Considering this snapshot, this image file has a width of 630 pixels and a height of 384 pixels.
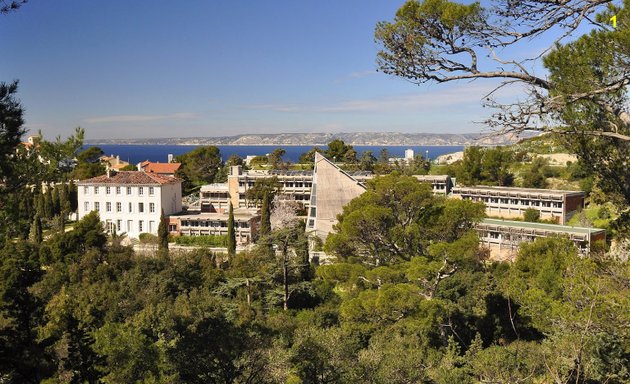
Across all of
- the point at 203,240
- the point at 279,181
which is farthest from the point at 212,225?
the point at 279,181

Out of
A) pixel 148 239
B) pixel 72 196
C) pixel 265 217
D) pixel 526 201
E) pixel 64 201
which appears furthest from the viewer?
pixel 72 196

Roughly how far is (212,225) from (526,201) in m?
20.3

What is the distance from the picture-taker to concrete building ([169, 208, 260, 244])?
102 feet

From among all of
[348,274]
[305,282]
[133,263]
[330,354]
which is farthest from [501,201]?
[330,354]

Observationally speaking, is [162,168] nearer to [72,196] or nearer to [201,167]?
[201,167]

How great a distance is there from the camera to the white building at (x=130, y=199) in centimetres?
3238

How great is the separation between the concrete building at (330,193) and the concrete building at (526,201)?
8441 millimetres

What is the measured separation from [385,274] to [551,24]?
33.8 feet

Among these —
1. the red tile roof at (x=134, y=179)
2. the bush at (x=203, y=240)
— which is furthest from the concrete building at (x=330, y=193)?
the red tile roof at (x=134, y=179)

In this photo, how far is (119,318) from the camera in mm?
16719

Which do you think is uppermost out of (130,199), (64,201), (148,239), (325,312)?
(130,199)

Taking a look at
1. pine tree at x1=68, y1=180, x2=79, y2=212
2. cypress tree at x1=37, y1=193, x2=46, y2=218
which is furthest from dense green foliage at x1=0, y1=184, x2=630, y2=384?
pine tree at x1=68, y1=180, x2=79, y2=212

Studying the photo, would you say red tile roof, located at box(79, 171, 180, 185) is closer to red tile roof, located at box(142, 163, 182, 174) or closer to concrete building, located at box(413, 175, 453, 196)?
red tile roof, located at box(142, 163, 182, 174)

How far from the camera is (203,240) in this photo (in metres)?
30.8
